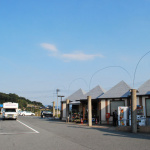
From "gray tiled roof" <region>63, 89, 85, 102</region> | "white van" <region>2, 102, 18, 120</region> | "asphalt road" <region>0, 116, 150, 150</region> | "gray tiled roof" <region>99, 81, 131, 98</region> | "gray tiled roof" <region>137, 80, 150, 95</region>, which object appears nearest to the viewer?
"asphalt road" <region>0, 116, 150, 150</region>

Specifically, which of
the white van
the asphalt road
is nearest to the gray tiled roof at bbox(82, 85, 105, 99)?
the white van

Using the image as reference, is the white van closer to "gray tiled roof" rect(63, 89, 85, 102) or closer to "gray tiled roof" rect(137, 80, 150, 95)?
"gray tiled roof" rect(63, 89, 85, 102)

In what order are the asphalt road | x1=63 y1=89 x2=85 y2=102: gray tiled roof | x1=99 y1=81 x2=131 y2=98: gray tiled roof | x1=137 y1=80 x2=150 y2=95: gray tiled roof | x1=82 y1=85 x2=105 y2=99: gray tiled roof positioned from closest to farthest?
the asphalt road < x1=137 y1=80 x2=150 y2=95: gray tiled roof < x1=99 y1=81 x2=131 y2=98: gray tiled roof < x1=82 y1=85 x2=105 y2=99: gray tiled roof < x1=63 y1=89 x2=85 y2=102: gray tiled roof

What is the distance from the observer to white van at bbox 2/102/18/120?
1313 inches

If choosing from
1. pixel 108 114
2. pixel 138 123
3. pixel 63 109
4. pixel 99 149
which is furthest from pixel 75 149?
pixel 63 109

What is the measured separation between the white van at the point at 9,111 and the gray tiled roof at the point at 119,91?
14.7m

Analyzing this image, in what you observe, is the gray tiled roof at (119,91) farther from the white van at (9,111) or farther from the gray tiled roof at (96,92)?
the white van at (9,111)

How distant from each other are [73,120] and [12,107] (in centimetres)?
1018

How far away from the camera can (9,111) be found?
34.2m

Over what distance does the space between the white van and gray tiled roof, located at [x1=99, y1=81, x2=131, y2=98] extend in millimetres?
14661

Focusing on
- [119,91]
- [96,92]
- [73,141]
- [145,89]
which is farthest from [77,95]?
[73,141]

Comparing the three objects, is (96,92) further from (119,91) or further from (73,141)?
(73,141)

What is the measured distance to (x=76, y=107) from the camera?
35.8 meters

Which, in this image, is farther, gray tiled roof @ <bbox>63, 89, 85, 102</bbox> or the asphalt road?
gray tiled roof @ <bbox>63, 89, 85, 102</bbox>
